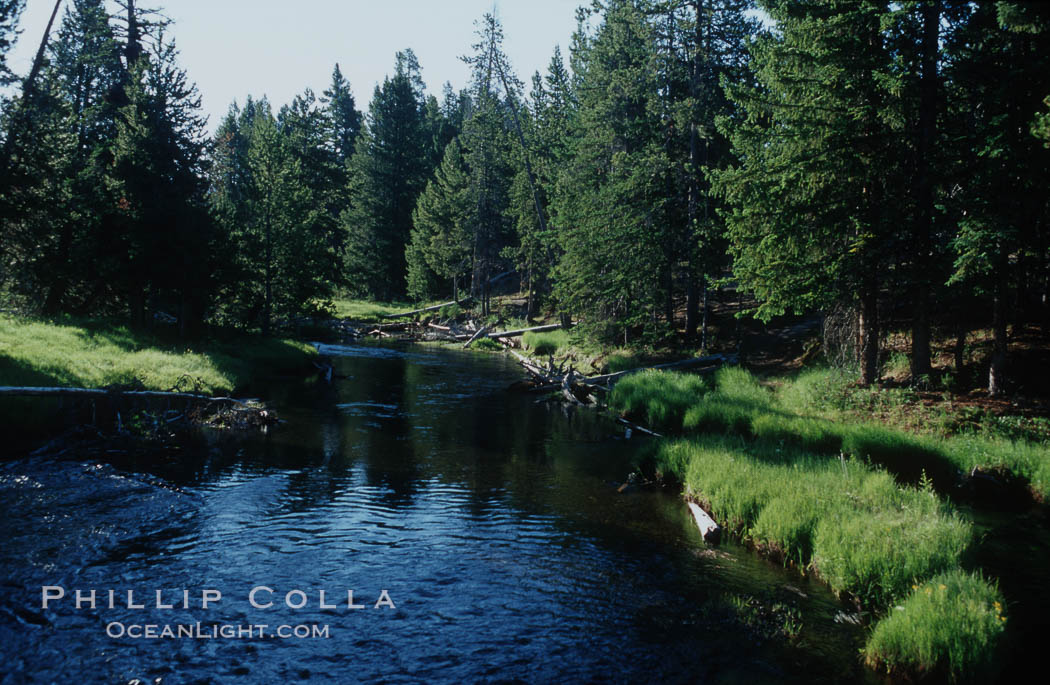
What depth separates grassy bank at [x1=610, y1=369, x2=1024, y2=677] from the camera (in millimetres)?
6508

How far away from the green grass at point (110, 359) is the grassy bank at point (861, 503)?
15453 millimetres

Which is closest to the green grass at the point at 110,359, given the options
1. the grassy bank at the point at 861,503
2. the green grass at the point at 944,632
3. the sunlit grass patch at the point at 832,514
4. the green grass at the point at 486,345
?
the grassy bank at the point at 861,503

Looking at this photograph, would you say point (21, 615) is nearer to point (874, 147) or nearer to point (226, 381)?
point (226, 381)

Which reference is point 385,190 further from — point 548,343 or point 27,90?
point 27,90

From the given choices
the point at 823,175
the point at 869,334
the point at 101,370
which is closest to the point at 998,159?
the point at 823,175

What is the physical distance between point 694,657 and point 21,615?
8.06 m

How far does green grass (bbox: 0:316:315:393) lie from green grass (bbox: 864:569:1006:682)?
18.5 m

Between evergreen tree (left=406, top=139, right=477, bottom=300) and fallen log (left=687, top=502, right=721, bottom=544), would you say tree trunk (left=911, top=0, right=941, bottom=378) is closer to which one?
fallen log (left=687, top=502, right=721, bottom=544)

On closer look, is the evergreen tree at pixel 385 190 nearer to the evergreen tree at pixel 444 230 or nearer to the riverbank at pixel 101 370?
the evergreen tree at pixel 444 230

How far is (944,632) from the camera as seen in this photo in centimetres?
631

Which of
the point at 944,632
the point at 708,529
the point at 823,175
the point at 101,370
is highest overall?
the point at 823,175

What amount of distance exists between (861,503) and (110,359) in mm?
21191

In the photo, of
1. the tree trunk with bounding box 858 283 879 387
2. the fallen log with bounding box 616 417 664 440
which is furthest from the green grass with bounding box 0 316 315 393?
the tree trunk with bounding box 858 283 879 387

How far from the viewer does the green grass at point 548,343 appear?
1460 inches
